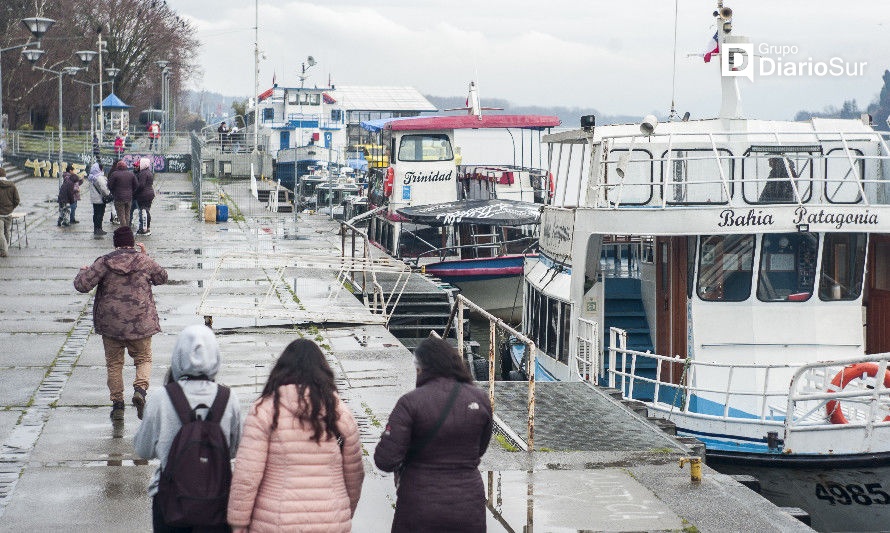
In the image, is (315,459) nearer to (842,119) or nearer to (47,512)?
(47,512)

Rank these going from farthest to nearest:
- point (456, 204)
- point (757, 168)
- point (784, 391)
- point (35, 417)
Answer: point (456, 204)
point (757, 168)
point (784, 391)
point (35, 417)

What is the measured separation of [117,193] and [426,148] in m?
8.63

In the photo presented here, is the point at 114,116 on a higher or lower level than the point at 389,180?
higher

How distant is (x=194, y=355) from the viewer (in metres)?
5.73

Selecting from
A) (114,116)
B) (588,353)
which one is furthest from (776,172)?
(114,116)

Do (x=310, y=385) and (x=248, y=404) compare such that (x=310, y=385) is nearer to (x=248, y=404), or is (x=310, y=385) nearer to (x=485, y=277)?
(x=248, y=404)

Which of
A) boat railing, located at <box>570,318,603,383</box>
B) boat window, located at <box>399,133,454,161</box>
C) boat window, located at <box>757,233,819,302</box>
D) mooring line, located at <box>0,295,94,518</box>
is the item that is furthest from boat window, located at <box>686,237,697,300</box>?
boat window, located at <box>399,133,454,161</box>

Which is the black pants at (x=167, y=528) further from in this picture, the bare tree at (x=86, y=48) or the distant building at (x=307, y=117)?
the distant building at (x=307, y=117)

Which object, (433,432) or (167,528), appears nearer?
(167,528)

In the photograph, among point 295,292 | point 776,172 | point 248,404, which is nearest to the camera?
point 248,404

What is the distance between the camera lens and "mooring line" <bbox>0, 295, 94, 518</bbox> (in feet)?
29.6

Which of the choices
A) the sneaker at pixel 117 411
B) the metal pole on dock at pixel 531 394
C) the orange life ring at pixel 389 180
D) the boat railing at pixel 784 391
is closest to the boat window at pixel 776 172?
the boat railing at pixel 784 391

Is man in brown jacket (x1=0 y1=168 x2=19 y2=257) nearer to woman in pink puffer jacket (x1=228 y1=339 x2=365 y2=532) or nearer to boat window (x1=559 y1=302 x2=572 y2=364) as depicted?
boat window (x1=559 y1=302 x2=572 y2=364)

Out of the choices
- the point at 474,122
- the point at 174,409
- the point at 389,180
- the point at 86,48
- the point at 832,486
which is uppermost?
the point at 86,48
